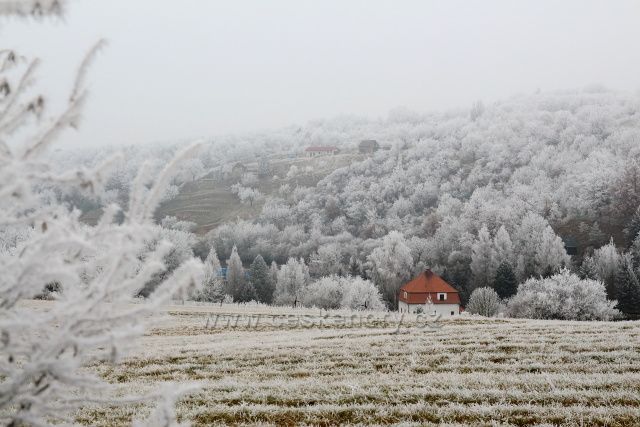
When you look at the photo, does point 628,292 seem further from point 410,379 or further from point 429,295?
point 410,379

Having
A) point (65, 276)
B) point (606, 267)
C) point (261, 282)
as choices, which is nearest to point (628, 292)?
point (606, 267)

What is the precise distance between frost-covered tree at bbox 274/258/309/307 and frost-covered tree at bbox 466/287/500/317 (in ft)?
87.6

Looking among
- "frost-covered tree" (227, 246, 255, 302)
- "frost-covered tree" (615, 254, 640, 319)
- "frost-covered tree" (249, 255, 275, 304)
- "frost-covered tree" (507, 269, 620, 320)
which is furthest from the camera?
"frost-covered tree" (249, 255, 275, 304)

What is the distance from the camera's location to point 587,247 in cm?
9594

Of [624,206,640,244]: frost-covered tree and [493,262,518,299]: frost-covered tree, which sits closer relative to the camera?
[493,262,518,299]: frost-covered tree

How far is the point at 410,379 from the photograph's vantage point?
12844 millimetres

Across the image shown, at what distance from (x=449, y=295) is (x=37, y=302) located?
5220 cm

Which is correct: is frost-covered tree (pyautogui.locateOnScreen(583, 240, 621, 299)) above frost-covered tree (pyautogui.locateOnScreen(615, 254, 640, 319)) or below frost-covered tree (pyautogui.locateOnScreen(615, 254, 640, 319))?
above

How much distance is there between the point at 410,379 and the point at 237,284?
7517cm

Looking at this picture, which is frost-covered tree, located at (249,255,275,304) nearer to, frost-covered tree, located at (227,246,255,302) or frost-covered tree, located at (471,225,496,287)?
frost-covered tree, located at (227,246,255,302)

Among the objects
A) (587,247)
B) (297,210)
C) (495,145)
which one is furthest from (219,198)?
(587,247)

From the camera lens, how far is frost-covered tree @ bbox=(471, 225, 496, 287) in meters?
86.0

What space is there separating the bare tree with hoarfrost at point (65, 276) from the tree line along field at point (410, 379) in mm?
1744

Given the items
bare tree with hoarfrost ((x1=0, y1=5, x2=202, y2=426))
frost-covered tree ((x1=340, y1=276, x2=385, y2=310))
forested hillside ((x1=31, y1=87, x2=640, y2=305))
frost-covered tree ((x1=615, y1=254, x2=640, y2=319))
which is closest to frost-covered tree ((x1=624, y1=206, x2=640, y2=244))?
forested hillside ((x1=31, y1=87, x2=640, y2=305))
